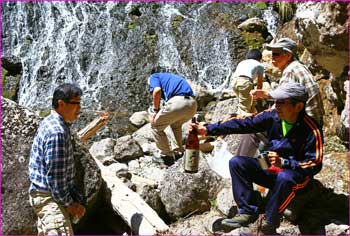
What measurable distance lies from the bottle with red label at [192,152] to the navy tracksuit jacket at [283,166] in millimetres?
515

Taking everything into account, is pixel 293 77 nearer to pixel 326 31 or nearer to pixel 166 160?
pixel 326 31

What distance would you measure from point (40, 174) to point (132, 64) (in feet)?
34.2

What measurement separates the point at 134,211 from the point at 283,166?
5.70 ft

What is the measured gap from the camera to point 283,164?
14.7ft

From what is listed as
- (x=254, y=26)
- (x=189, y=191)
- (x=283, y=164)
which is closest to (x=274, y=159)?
(x=283, y=164)

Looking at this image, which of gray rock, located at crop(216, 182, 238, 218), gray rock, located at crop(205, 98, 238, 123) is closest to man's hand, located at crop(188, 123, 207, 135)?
gray rock, located at crop(216, 182, 238, 218)

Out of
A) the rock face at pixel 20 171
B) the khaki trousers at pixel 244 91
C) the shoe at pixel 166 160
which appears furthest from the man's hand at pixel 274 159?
the shoe at pixel 166 160

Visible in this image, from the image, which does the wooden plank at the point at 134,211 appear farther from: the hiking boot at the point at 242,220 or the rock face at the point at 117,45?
the rock face at the point at 117,45

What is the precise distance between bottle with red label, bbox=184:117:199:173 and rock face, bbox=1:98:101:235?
1.07 meters

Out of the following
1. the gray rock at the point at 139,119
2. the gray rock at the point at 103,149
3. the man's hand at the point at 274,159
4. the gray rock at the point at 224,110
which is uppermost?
the man's hand at the point at 274,159

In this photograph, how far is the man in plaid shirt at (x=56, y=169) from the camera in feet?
13.1

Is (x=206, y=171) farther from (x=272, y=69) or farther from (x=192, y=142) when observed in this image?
(x=272, y=69)

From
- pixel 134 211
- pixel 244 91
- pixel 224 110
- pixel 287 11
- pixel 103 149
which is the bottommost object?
pixel 103 149

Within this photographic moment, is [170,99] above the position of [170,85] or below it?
below
